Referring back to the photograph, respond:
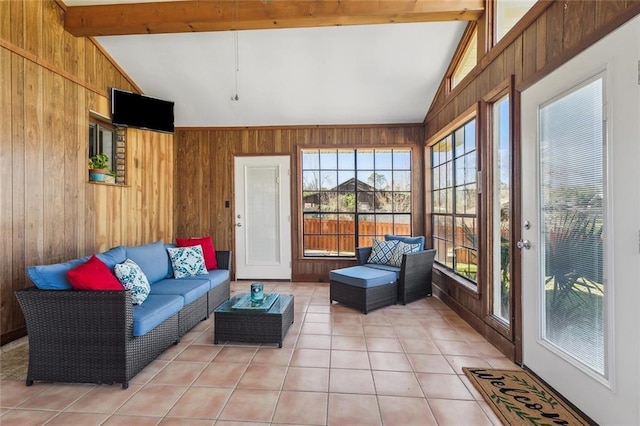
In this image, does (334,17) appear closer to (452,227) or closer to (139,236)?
(452,227)

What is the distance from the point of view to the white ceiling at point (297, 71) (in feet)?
11.6

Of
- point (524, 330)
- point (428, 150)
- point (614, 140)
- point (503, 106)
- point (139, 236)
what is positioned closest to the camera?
point (614, 140)

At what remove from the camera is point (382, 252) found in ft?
14.2

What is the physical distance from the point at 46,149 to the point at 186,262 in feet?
5.63

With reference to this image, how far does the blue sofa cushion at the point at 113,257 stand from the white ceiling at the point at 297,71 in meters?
2.44

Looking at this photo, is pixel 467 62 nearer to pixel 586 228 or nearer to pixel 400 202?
pixel 400 202

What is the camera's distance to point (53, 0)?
10.4 ft

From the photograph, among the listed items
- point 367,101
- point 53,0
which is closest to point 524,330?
point 367,101

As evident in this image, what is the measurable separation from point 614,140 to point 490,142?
4.29ft

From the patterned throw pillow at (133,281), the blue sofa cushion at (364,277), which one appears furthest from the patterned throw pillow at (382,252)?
the patterned throw pillow at (133,281)

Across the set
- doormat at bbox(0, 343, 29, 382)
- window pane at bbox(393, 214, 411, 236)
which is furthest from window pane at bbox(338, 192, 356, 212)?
doormat at bbox(0, 343, 29, 382)

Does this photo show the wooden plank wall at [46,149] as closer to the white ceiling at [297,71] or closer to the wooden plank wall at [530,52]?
the white ceiling at [297,71]

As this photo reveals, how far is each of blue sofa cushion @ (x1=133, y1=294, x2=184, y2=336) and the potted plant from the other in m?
1.80

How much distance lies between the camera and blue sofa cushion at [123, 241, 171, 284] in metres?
3.16
